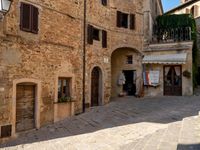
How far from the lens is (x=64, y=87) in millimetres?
13383

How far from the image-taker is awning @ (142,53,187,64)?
55.6 ft

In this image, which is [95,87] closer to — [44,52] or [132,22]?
[44,52]

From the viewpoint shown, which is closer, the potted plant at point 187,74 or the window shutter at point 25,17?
the window shutter at point 25,17

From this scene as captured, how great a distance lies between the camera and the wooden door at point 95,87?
1584 cm

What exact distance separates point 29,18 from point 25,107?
3.83m

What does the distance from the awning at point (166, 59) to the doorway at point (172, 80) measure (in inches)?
38.9

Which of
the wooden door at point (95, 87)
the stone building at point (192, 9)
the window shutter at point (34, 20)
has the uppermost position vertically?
the stone building at point (192, 9)

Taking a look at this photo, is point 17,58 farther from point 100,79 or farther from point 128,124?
point 100,79

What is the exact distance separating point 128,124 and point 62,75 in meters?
4.30

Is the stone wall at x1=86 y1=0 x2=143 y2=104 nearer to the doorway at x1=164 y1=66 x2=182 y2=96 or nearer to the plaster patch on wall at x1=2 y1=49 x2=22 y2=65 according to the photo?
the doorway at x1=164 y1=66 x2=182 y2=96

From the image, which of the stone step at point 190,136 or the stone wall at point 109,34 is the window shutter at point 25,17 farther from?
the stone step at point 190,136

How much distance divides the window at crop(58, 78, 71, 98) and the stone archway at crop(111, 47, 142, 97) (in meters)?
6.40

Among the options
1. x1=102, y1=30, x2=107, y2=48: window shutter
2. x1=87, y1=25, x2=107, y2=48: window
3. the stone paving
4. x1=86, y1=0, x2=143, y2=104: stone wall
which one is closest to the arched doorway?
x1=86, y1=0, x2=143, y2=104: stone wall

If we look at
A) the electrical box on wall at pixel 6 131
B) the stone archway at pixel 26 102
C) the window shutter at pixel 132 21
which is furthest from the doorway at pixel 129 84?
the electrical box on wall at pixel 6 131
